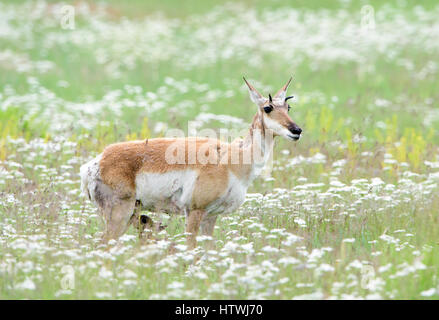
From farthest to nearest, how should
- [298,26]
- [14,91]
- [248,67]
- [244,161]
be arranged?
1. [298,26]
2. [248,67]
3. [14,91]
4. [244,161]

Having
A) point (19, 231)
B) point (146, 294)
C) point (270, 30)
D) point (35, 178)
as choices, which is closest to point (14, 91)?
point (35, 178)

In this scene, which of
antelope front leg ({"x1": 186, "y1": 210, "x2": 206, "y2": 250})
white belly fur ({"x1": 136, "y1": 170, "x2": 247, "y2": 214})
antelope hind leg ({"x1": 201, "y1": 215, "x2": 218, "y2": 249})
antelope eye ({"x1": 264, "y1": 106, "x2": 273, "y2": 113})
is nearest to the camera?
antelope front leg ({"x1": 186, "y1": 210, "x2": 206, "y2": 250})

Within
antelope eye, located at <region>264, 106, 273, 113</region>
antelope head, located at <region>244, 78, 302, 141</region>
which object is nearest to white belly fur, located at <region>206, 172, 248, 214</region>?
antelope head, located at <region>244, 78, 302, 141</region>

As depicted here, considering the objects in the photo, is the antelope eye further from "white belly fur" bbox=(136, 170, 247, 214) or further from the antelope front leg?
the antelope front leg

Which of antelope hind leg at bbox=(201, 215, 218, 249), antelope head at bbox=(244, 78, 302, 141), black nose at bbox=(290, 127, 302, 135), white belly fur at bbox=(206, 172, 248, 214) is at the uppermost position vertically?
antelope head at bbox=(244, 78, 302, 141)

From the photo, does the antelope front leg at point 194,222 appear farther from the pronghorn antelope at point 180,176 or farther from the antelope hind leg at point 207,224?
the antelope hind leg at point 207,224

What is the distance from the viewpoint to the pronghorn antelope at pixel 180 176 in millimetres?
8828

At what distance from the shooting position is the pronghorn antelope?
8828 mm

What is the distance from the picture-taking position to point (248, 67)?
21750 mm
